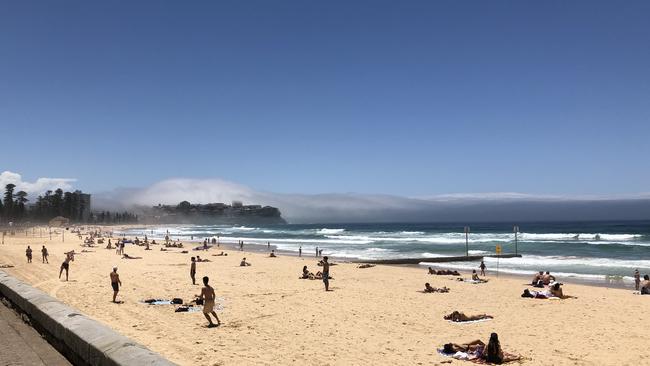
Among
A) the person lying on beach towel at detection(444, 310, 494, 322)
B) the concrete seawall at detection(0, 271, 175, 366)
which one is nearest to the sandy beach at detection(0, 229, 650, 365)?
the person lying on beach towel at detection(444, 310, 494, 322)

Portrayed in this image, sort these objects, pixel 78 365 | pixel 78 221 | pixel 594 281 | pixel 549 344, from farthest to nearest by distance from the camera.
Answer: pixel 78 221, pixel 594 281, pixel 549 344, pixel 78 365

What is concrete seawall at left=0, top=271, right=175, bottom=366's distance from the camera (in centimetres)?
356

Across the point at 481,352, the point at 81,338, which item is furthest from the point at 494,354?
the point at 81,338

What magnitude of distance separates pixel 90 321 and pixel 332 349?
23.2ft

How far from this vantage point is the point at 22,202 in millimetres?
159500

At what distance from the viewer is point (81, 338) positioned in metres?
4.22

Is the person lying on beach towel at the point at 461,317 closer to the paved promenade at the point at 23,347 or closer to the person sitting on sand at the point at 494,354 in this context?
the person sitting on sand at the point at 494,354

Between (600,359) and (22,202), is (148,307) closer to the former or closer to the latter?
(600,359)

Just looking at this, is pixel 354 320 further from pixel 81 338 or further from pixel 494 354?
pixel 81 338

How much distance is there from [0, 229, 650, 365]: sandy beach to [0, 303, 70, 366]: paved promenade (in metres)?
3.99

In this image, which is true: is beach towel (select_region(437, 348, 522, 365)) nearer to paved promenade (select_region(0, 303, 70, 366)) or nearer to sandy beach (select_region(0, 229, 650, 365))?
sandy beach (select_region(0, 229, 650, 365))

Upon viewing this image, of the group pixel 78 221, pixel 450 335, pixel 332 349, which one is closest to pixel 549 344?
pixel 450 335

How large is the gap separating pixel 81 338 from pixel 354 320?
11106 millimetres

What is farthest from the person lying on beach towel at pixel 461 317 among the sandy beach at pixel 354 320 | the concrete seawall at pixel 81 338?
the concrete seawall at pixel 81 338
